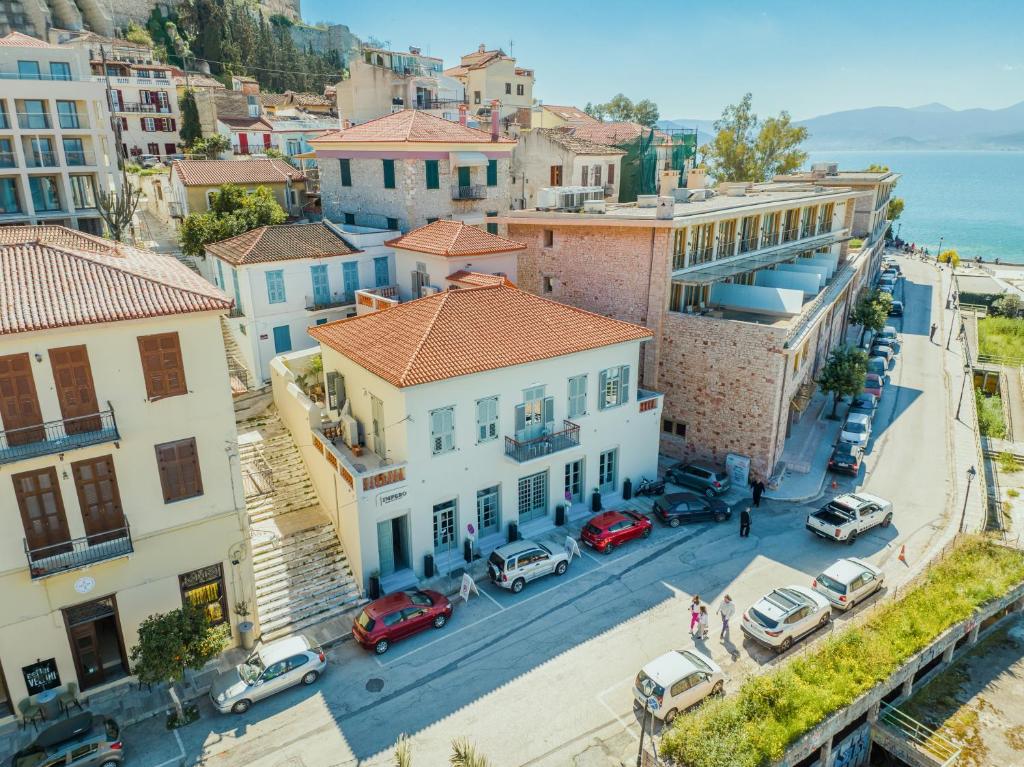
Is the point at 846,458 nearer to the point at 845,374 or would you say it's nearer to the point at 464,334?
the point at 845,374

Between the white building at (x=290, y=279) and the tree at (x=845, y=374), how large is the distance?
79.2ft

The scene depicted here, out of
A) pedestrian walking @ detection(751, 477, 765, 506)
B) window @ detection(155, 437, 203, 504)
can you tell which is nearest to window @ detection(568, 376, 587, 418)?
pedestrian walking @ detection(751, 477, 765, 506)

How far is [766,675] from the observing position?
1861cm

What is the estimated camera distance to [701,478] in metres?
29.7

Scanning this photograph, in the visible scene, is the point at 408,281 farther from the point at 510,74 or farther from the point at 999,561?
the point at 510,74

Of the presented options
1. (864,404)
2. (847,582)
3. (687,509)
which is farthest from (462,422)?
(864,404)

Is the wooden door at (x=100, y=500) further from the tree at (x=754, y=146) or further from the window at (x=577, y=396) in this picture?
the tree at (x=754, y=146)

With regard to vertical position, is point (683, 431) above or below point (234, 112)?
below

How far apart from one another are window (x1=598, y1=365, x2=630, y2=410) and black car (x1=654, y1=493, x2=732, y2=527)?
14.7 feet

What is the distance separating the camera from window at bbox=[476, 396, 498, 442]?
23.6m

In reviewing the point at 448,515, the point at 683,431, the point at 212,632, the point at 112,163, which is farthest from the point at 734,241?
the point at 112,163

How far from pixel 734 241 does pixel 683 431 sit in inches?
497

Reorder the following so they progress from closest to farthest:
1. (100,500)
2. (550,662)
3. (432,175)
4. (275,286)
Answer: (100,500)
(550,662)
(275,286)
(432,175)

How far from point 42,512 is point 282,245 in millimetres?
19519
